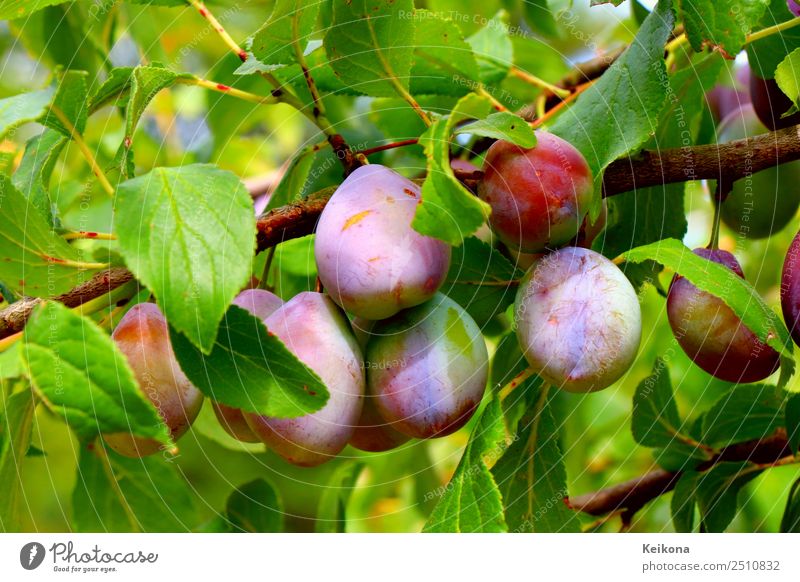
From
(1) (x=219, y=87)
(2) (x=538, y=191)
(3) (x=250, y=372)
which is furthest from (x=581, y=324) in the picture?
(1) (x=219, y=87)

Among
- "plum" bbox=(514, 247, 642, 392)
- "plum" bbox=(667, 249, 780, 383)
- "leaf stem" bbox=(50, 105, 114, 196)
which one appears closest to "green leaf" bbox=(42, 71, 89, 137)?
"leaf stem" bbox=(50, 105, 114, 196)

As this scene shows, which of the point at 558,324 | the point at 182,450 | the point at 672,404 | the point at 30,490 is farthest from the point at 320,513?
the point at 30,490

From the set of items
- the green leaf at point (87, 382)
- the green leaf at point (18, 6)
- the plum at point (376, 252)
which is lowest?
the green leaf at point (87, 382)

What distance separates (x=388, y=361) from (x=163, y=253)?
163 millimetres

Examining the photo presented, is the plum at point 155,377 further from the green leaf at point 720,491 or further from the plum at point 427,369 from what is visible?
the green leaf at point 720,491

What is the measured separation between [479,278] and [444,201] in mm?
196

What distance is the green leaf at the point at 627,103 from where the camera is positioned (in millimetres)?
577

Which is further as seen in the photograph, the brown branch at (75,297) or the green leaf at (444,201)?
the brown branch at (75,297)

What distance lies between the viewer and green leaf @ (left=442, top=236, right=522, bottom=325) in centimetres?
64

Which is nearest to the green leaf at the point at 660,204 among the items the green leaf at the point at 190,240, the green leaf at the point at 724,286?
the green leaf at the point at 724,286

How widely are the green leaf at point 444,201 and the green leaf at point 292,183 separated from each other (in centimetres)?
21

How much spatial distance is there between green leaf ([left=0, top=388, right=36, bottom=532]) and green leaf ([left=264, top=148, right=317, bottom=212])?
0.24 meters

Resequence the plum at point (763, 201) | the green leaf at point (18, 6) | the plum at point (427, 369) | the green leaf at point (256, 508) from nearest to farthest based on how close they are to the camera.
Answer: the plum at point (427, 369)
the green leaf at point (18, 6)
the plum at point (763, 201)
the green leaf at point (256, 508)

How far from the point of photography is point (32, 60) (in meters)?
1.06
